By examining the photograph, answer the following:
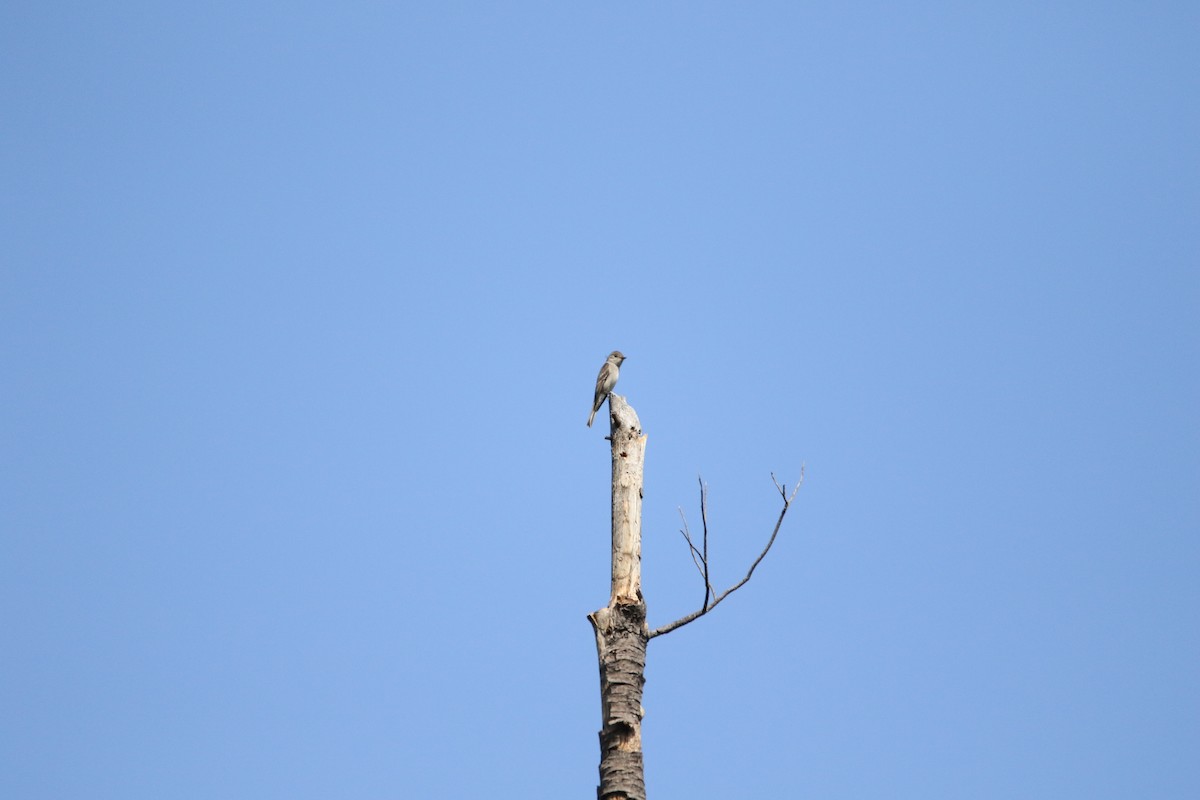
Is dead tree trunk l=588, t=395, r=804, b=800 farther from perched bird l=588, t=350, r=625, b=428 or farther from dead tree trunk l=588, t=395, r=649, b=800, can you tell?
perched bird l=588, t=350, r=625, b=428

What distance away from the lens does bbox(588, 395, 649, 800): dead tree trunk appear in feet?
24.7

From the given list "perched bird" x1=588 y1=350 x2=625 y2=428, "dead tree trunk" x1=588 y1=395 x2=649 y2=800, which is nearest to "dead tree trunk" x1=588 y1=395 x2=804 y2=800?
"dead tree trunk" x1=588 y1=395 x2=649 y2=800

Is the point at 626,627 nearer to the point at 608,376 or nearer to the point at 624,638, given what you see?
the point at 624,638

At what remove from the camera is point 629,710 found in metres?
7.68

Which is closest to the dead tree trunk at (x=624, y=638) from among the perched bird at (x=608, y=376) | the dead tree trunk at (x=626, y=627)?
the dead tree trunk at (x=626, y=627)

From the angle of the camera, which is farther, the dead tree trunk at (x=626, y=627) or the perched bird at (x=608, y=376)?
the perched bird at (x=608, y=376)

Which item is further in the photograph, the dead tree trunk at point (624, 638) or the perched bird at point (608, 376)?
the perched bird at point (608, 376)

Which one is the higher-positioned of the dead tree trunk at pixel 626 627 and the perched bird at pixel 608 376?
the perched bird at pixel 608 376

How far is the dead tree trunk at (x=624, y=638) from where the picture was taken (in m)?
7.54

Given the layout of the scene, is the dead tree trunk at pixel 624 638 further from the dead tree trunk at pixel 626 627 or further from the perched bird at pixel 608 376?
the perched bird at pixel 608 376

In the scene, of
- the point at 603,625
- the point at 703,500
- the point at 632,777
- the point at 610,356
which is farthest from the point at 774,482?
the point at 610,356

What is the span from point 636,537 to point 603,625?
78cm

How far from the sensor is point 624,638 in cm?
790

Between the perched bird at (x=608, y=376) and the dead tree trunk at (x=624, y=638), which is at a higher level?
the perched bird at (x=608, y=376)
